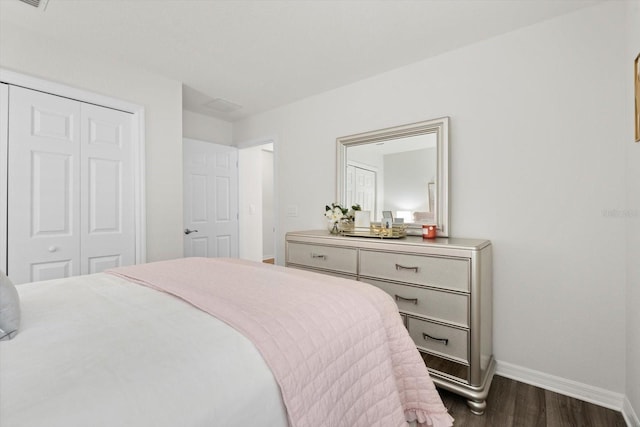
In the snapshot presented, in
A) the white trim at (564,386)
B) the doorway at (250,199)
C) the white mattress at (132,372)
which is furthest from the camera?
the doorway at (250,199)

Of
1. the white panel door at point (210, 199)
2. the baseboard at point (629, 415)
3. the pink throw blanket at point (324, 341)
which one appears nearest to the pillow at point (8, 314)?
the pink throw blanket at point (324, 341)

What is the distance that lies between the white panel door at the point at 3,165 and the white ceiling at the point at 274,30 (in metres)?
0.54

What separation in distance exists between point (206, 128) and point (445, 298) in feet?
11.9

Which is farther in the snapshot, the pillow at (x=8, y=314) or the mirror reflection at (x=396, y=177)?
the mirror reflection at (x=396, y=177)

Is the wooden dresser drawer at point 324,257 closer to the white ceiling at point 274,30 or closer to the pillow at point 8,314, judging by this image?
the white ceiling at point 274,30

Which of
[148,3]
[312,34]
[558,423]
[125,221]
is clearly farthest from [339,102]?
[558,423]

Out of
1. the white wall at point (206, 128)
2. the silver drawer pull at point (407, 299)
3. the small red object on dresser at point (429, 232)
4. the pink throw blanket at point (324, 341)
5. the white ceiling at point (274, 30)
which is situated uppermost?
the white ceiling at point (274, 30)

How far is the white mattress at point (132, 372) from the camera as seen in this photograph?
0.54 metres

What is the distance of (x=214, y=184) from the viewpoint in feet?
13.0

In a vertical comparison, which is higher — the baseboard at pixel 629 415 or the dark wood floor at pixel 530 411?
the baseboard at pixel 629 415

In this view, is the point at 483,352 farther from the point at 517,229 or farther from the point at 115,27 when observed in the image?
the point at 115,27

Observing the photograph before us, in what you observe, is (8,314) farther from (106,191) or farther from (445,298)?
(106,191)

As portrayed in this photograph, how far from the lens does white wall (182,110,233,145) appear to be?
150 inches

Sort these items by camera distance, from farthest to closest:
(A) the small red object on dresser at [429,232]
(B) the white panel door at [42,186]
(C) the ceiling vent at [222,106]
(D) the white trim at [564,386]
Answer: (C) the ceiling vent at [222,106] → (A) the small red object on dresser at [429,232] → (B) the white panel door at [42,186] → (D) the white trim at [564,386]
